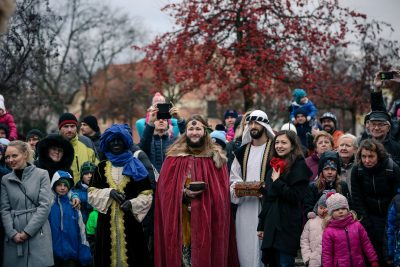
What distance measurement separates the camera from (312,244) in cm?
694

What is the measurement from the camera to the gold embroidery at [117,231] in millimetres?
7070

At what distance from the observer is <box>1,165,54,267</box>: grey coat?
22.4 ft

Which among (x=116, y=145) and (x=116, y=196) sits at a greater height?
(x=116, y=145)

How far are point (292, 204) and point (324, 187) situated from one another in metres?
0.76

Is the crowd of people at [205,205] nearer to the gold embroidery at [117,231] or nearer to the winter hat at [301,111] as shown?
the gold embroidery at [117,231]

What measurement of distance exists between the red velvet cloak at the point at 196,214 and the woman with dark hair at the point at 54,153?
1.27m

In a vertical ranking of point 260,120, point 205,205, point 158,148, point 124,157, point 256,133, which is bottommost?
point 205,205

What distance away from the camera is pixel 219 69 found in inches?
689

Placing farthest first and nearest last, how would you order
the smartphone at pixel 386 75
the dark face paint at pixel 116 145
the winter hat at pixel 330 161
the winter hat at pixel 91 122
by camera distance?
the winter hat at pixel 91 122, the smartphone at pixel 386 75, the winter hat at pixel 330 161, the dark face paint at pixel 116 145

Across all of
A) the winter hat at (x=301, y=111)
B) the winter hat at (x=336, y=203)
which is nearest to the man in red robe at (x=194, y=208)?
the winter hat at (x=336, y=203)

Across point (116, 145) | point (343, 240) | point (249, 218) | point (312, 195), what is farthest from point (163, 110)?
point (343, 240)

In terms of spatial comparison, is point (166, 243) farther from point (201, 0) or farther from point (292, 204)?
point (201, 0)

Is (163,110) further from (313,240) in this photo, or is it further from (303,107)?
(303,107)

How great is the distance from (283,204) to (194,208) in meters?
1.07
